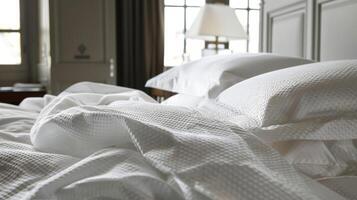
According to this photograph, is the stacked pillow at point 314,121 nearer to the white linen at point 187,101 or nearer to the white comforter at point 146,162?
the white comforter at point 146,162

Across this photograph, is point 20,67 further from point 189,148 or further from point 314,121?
point 189,148

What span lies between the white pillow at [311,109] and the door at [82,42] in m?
2.75

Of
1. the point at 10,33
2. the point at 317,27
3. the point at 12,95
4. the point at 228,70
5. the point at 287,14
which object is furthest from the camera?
the point at 10,33

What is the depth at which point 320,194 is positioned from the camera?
661 millimetres

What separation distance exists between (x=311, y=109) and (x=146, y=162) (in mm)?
372

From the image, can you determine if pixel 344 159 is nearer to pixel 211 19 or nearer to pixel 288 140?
pixel 288 140

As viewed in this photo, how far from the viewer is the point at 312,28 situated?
1.92 m

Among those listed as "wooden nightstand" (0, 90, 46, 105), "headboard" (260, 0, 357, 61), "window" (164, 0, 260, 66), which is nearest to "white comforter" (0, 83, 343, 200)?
"headboard" (260, 0, 357, 61)

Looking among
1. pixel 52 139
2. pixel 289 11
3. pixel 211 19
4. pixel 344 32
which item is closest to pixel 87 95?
pixel 52 139

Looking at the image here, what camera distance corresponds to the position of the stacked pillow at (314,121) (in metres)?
0.87

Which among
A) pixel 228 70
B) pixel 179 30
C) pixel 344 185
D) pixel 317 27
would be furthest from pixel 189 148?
pixel 179 30

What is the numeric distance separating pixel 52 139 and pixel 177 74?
4.18 feet

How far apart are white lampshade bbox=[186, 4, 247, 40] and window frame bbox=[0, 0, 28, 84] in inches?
70.6

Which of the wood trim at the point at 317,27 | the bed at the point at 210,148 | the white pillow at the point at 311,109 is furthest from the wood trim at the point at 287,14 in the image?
the white pillow at the point at 311,109
